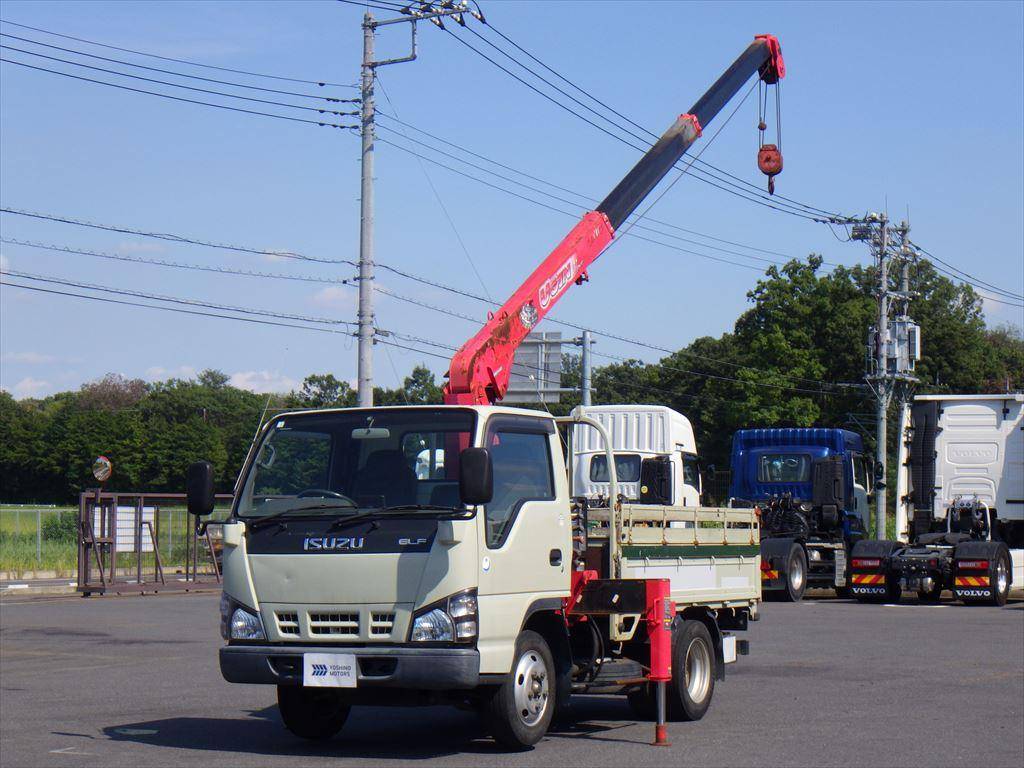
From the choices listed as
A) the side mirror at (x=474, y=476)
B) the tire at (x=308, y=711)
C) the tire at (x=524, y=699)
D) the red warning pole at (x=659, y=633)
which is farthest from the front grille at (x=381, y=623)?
the red warning pole at (x=659, y=633)

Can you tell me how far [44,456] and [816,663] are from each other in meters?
71.0

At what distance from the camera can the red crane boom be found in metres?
14.3

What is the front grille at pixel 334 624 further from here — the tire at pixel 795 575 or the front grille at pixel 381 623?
the tire at pixel 795 575

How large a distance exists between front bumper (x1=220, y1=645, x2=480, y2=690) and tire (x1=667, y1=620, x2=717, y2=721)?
2.47 meters

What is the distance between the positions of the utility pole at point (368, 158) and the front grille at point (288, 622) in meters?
20.8

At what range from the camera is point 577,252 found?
16938mm

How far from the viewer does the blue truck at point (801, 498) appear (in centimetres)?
2695

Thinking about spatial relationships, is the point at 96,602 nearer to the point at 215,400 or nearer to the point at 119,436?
the point at 119,436

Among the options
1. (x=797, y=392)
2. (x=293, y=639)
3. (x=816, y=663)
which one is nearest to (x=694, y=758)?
(x=293, y=639)

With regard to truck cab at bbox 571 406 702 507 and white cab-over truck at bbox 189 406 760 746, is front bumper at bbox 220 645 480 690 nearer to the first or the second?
white cab-over truck at bbox 189 406 760 746

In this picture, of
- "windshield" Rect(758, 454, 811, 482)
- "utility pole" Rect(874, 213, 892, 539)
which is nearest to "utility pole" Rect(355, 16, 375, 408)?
"windshield" Rect(758, 454, 811, 482)

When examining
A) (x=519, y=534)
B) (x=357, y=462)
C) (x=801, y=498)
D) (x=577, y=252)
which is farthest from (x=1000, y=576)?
(x=357, y=462)

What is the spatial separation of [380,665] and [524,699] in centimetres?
107

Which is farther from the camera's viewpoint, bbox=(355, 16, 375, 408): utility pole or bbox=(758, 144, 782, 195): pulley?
bbox=(355, 16, 375, 408): utility pole
